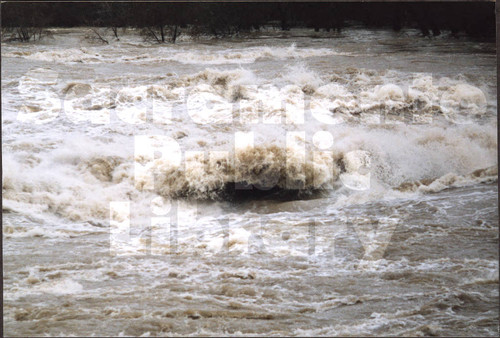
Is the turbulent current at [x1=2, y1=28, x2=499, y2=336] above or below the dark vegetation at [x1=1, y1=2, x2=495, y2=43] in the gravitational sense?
below

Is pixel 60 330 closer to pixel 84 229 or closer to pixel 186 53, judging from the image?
pixel 84 229

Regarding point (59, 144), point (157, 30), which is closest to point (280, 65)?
point (157, 30)

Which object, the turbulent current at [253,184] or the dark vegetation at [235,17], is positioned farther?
the dark vegetation at [235,17]

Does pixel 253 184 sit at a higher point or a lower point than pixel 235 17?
lower

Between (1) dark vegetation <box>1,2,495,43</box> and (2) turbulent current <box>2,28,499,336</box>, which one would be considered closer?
(2) turbulent current <box>2,28,499,336</box>
